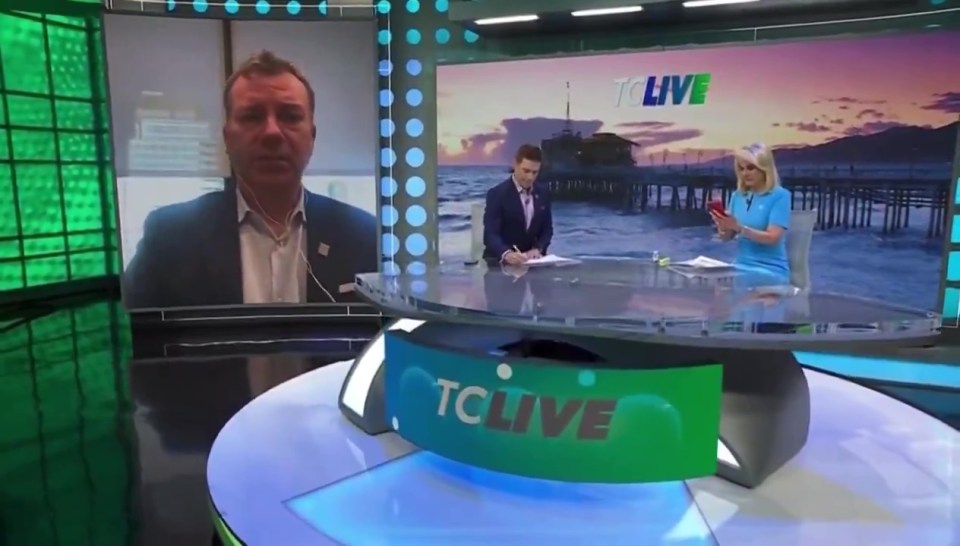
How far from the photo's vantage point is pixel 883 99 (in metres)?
4.26

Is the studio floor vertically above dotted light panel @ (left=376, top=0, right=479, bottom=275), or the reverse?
dotted light panel @ (left=376, top=0, right=479, bottom=275)

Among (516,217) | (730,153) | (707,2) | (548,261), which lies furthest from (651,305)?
(730,153)

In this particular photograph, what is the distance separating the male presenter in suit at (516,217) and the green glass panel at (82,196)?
214 inches

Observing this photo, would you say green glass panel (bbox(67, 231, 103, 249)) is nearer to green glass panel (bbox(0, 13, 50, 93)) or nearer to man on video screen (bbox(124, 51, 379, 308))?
green glass panel (bbox(0, 13, 50, 93))

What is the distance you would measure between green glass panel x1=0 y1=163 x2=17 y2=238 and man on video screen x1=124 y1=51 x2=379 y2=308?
2381mm

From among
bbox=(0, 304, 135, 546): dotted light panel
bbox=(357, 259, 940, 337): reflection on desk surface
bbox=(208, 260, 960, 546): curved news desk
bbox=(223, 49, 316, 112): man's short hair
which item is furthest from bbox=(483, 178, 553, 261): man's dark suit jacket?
bbox=(223, 49, 316, 112): man's short hair

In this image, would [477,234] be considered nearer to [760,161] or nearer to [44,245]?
[760,161]

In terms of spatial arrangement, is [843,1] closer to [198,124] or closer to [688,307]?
[688,307]

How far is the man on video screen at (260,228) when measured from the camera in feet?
17.2

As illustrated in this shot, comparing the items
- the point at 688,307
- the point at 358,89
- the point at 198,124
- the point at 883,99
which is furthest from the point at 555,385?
the point at 198,124

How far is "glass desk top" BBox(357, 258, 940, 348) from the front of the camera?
79.4 inches

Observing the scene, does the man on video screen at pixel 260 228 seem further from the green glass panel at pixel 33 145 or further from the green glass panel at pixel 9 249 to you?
the green glass panel at pixel 33 145

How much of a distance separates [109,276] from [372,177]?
418 centimetres

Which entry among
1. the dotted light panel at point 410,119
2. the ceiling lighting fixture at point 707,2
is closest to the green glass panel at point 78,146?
the dotted light panel at point 410,119
